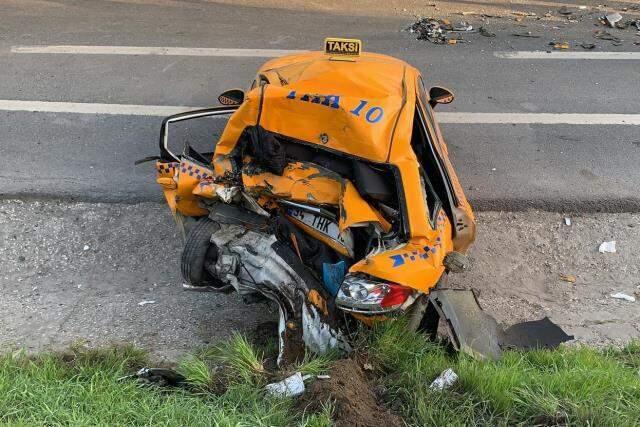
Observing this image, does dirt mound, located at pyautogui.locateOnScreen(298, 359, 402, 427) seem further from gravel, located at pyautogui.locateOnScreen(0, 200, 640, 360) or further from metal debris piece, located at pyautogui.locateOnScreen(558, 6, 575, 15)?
metal debris piece, located at pyautogui.locateOnScreen(558, 6, 575, 15)

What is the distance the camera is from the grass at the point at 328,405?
3.02 m

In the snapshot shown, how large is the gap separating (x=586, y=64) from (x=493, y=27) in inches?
72.1

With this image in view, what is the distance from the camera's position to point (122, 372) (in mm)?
3553

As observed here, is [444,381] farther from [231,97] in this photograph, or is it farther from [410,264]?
[231,97]

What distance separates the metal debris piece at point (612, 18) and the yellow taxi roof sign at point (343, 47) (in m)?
6.89

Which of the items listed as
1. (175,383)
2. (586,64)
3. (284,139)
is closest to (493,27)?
(586,64)

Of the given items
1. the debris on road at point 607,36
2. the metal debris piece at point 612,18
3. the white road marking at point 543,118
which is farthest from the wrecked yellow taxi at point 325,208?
the metal debris piece at point 612,18

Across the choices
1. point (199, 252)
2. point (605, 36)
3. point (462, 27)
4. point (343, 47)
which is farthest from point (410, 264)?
point (605, 36)

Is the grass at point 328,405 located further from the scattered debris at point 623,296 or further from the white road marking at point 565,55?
the white road marking at point 565,55

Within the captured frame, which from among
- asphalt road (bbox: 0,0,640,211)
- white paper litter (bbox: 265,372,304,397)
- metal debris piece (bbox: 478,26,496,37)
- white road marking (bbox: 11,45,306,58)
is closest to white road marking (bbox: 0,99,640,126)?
asphalt road (bbox: 0,0,640,211)

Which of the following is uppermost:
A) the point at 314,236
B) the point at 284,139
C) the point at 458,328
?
the point at 284,139

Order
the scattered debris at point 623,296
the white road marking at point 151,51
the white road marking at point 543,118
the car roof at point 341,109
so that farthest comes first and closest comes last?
the white road marking at point 151,51 < the white road marking at point 543,118 < the scattered debris at point 623,296 < the car roof at point 341,109

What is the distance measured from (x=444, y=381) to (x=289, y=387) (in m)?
0.86

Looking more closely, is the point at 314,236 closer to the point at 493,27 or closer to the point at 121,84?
the point at 121,84
